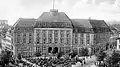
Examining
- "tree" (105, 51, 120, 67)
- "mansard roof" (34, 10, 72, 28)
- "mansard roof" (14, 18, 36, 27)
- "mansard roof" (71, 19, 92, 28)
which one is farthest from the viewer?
"mansard roof" (71, 19, 92, 28)

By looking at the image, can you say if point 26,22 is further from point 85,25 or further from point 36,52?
point 85,25

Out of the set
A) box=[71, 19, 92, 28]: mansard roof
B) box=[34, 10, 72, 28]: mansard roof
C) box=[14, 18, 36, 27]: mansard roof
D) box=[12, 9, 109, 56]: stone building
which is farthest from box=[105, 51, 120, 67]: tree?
box=[14, 18, 36, 27]: mansard roof

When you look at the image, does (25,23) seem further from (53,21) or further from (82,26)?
(82,26)

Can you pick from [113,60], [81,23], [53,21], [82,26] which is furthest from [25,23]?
[113,60]

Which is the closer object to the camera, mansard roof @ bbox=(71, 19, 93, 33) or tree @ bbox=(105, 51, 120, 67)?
tree @ bbox=(105, 51, 120, 67)

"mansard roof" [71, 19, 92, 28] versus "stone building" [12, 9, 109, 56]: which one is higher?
"mansard roof" [71, 19, 92, 28]

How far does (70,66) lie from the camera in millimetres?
50344

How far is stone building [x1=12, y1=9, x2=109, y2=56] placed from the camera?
73250 millimetres

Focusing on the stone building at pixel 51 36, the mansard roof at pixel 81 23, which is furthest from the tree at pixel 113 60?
the mansard roof at pixel 81 23

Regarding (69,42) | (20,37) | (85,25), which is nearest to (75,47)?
(69,42)

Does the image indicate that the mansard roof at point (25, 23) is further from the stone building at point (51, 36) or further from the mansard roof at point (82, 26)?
the mansard roof at point (82, 26)

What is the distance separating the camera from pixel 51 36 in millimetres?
73688

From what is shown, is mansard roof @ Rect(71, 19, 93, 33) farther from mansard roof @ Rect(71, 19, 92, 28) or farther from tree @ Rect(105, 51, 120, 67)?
tree @ Rect(105, 51, 120, 67)

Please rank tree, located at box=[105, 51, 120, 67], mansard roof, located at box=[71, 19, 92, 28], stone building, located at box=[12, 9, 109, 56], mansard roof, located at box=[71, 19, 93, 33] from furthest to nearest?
1. mansard roof, located at box=[71, 19, 92, 28]
2. mansard roof, located at box=[71, 19, 93, 33]
3. stone building, located at box=[12, 9, 109, 56]
4. tree, located at box=[105, 51, 120, 67]
